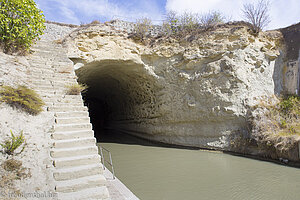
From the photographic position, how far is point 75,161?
3.12 m

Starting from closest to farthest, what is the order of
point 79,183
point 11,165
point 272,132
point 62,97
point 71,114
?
point 11,165 < point 79,183 < point 71,114 < point 62,97 < point 272,132

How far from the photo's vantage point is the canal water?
4.02m

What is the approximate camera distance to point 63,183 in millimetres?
2775

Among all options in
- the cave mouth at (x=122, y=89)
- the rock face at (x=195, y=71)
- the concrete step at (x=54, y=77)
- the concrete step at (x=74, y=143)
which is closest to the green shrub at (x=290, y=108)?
the rock face at (x=195, y=71)

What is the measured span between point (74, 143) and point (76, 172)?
68 centimetres

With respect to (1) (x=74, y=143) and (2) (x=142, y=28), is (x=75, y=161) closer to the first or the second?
(1) (x=74, y=143)

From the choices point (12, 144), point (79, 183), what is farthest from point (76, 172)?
point (12, 144)

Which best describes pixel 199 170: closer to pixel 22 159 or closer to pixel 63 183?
pixel 63 183

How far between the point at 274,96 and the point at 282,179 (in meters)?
5.18

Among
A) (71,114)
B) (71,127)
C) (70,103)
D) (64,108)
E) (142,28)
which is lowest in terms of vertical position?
(71,127)

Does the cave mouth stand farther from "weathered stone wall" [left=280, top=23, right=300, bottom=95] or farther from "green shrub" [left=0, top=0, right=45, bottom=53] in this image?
"weathered stone wall" [left=280, top=23, right=300, bottom=95]

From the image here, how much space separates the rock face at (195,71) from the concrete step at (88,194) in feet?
21.6

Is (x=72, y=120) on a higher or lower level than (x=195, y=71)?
lower

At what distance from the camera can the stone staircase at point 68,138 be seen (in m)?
2.80
